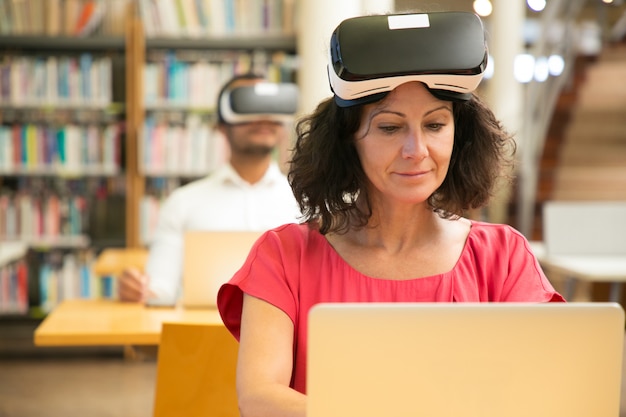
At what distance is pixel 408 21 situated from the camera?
162cm

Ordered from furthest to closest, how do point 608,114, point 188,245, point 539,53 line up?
point 608,114 < point 539,53 < point 188,245

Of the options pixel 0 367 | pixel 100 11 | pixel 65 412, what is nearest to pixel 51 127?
pixel 100 11

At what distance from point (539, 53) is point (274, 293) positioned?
7.39 m

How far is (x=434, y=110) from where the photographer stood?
167 centimetres

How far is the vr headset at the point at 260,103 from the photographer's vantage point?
375cm

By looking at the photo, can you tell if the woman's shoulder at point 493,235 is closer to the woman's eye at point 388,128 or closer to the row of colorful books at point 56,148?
the woman's eye at point 388,128

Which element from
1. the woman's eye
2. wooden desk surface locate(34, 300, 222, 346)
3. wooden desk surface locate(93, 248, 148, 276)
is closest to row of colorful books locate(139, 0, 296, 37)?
wooden desk surface locate(93, 248, 148, 276)

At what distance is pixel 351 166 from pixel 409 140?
0.75 feet

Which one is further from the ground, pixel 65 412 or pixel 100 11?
pixel 100 11

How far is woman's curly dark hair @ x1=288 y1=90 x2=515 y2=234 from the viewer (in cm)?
182

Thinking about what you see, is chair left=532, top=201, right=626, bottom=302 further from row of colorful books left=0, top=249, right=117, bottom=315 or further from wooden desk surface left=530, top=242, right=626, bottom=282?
row of colorful books left=0, top=249, right=117, bottom=315

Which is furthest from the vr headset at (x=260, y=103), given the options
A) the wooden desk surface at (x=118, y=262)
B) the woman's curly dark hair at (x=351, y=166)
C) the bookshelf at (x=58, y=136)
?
the bookshelf at (x=58, y=136)

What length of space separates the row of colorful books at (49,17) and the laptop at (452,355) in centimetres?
528

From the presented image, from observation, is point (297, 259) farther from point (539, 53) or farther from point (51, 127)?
point (539, 53)
